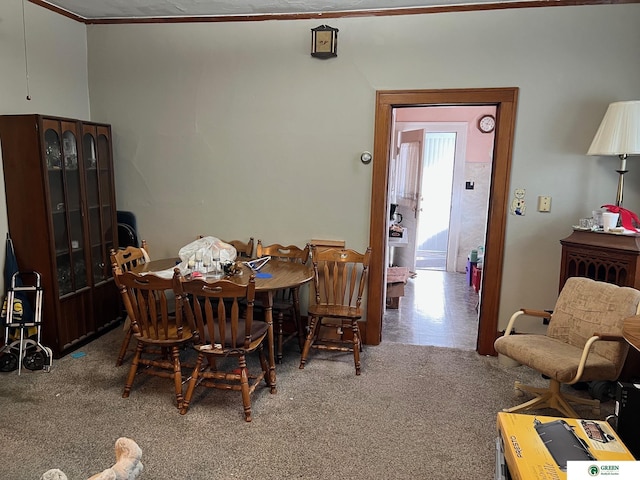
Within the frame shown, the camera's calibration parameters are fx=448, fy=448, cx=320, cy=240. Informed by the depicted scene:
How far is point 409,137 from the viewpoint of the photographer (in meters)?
6.34

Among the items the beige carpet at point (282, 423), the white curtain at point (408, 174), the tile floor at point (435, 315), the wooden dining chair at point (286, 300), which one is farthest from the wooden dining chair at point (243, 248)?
the white curtain at point (408, 174)

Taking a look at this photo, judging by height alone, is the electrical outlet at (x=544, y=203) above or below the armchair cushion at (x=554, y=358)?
above

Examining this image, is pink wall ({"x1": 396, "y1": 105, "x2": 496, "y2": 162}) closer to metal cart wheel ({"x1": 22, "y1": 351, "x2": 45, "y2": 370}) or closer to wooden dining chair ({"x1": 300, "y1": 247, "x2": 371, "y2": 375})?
wooden dining chair ({"x1": 300, "y1": 247, "x2": 371, "y2": 375})

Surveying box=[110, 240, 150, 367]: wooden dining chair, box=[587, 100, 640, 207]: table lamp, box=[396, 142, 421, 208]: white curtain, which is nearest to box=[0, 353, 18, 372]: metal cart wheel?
box=[110, 240, 150, 367]: wooden dining chair

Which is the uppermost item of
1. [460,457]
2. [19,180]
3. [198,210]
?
[19,180]

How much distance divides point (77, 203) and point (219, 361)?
66.8 inches

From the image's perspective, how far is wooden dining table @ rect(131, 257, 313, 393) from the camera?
2832 millimetres

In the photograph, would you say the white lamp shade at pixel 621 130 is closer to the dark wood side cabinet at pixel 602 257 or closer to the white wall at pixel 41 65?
the dark wood side cabinet at pixel 602 257

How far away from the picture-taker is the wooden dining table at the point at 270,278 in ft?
9.29

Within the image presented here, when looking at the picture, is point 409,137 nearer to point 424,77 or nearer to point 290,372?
point 424,77

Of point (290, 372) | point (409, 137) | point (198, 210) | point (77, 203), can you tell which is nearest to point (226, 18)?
point (198, 210)

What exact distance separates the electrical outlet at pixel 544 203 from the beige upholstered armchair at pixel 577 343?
0.66 m

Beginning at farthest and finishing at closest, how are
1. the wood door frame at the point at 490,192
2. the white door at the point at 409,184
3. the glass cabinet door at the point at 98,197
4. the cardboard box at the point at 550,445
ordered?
the white door at the point at 409,184
the glass cabinet door at the point at 98,197
the wood door frame at the point at 490,192
the cardboard box at the point at 550,445

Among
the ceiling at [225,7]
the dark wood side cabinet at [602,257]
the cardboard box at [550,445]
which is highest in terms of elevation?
the ceiling at [225,7]
